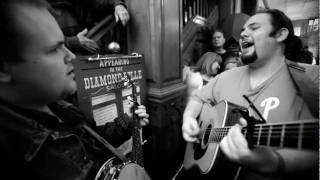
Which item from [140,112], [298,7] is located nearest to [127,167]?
[140,112]

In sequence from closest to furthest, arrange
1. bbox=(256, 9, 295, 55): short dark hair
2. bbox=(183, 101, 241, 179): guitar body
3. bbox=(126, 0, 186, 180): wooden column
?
bbox=(256, 9, 295, 55): short dark hair
bbox=(183, 101, 241, 179): guitar body
bbox=(126, 0, 186, 180): wooden column

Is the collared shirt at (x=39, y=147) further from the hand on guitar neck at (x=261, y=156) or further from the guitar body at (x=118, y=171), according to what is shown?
the hand on guitar neck at (x=261, y=156)

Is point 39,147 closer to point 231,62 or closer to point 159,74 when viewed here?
point 159,74

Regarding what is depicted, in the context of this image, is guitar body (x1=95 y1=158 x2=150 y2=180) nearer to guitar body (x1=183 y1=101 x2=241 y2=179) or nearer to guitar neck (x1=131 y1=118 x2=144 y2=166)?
guitar neck (x1=131 y1=118 x2=144 y2=166)

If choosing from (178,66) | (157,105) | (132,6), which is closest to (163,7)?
(132,6)

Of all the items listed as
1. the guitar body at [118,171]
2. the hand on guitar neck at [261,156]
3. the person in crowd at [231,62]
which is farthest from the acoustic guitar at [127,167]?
the person in crowd at [231,62]

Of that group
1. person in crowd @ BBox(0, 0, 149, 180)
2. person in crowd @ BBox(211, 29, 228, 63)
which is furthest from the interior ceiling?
person in crowd @ BBox(0, 0, 149, 180)

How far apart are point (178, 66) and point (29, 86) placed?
182 centimetres

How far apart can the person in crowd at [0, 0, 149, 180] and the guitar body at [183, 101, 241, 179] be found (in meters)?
0.77

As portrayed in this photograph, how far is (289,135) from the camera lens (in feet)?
2.19

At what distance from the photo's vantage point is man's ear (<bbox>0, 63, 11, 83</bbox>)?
0.69m

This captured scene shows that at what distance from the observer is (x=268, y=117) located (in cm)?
99

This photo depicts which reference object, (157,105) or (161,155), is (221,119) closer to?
(157,105)

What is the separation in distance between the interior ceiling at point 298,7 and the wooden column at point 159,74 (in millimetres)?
1190
